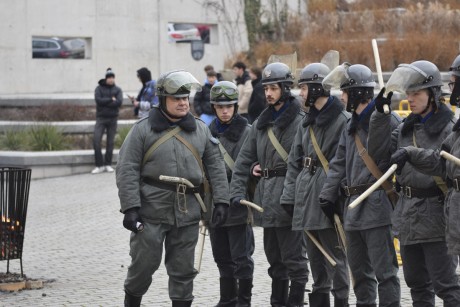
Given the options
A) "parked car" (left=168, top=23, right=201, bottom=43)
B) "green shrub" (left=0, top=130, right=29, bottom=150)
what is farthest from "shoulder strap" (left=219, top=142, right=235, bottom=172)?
"parked car" (left=168, top=23, right=201, bottom=43)

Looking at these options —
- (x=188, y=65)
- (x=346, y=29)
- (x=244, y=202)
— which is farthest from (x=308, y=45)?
(x=244, y=202)

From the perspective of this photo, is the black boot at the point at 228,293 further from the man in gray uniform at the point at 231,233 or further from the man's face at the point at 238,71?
the man's face at the point at 238,71

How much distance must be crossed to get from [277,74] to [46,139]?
12.1m

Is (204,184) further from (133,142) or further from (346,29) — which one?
(346,29)

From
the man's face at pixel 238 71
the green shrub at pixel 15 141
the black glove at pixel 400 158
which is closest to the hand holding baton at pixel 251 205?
the black glove at pixel 400 158

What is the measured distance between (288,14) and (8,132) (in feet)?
33.4

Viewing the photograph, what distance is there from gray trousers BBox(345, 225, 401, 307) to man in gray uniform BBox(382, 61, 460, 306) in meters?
0.22

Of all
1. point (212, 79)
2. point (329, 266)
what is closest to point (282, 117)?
point (329, 266)

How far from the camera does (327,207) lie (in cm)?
820

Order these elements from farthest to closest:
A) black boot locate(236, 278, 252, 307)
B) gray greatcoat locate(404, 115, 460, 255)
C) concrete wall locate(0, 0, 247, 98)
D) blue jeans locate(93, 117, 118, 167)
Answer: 1. concrete wall locate(0, 0, 247, 98)
2. blue jeans locate(93, 117, 118, 167)
3. black boot locate(236, 278, 252, 307)
4. gray greatcoat locate(404, 115, 460, 255)

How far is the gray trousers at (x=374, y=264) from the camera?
773 centimetres

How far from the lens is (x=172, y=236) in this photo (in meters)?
8.36

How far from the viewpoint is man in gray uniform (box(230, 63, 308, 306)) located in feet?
29.9

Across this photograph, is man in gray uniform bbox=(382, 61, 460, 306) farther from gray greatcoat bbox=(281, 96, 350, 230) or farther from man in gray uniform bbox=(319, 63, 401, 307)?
gray greatcoat bbox=(281, 96, 350, 230)
